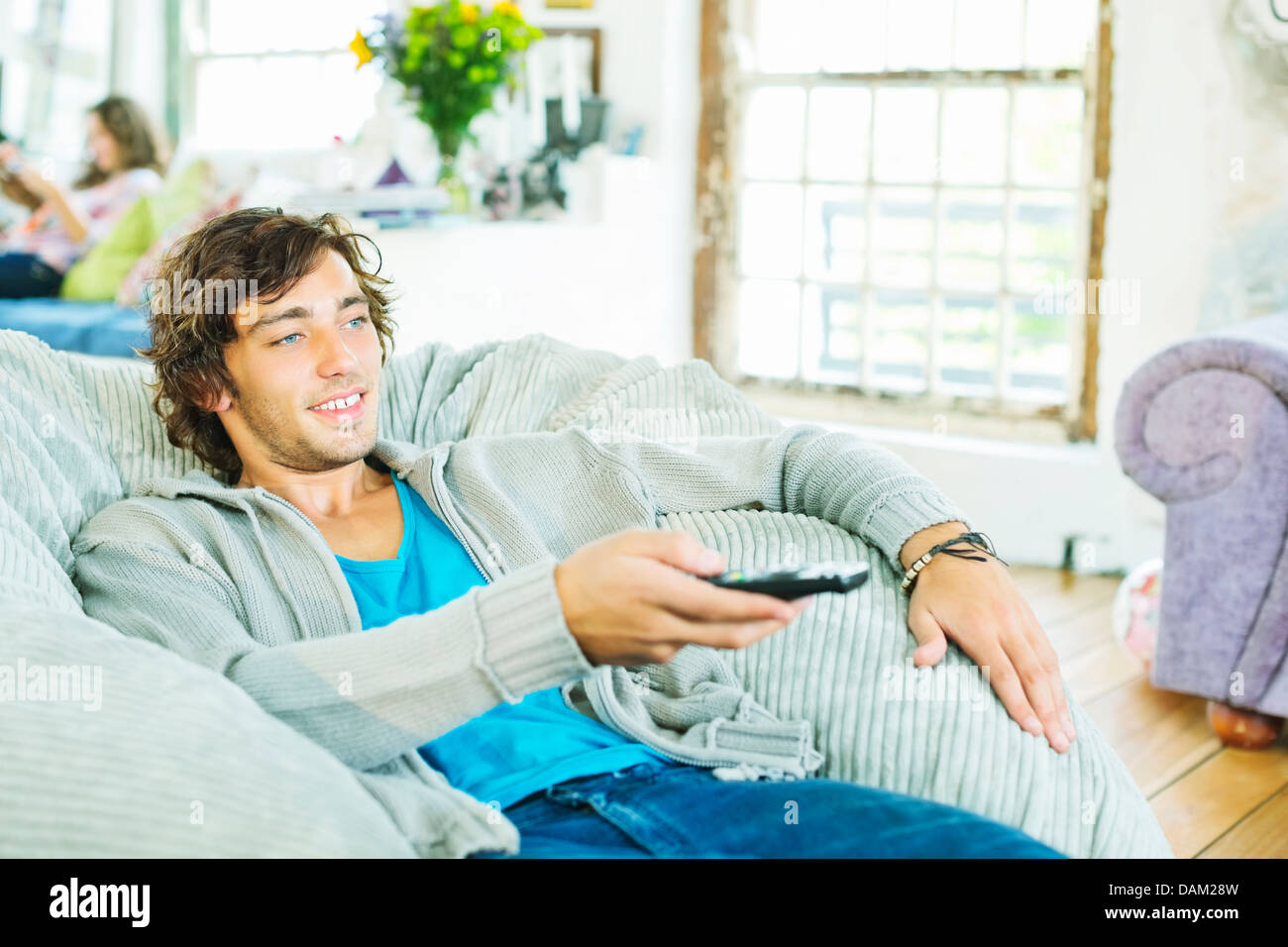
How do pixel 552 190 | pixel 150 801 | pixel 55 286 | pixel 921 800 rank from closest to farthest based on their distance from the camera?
pixel 150 801 → pixel 921 800 → pixel 552 190 → pixel 55 286

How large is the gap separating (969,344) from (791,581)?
289cm

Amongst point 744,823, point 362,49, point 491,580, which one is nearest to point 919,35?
A: point 362,49

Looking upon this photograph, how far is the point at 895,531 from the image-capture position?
56.5 inches

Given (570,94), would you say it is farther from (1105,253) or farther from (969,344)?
(1105,253)

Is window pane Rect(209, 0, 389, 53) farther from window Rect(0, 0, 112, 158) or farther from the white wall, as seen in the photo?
the white wall

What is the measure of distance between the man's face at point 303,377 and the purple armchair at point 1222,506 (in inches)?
59.7

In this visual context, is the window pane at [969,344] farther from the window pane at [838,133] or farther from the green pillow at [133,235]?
the green pillow at [133,235]

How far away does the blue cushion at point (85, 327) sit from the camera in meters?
3.60

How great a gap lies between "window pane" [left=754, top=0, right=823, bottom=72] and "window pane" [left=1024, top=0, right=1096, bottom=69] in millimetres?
646

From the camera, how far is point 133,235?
4.27 metres

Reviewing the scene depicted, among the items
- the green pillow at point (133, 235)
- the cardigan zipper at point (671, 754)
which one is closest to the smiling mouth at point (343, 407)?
the cardigan zipper at point (671, 754)

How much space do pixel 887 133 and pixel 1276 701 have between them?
2.08 m

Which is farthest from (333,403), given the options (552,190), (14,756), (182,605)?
(552,190)

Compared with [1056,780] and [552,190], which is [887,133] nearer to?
[552,190]
